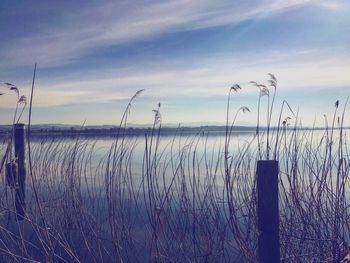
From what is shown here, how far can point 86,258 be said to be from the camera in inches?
172

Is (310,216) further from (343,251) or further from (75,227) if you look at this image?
(75,227)

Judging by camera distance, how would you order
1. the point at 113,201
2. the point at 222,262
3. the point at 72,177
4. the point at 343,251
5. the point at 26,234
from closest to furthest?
the point at 343,251
the point at 113,201
the point at 222,262
the point at 72,177
the point at 26,234

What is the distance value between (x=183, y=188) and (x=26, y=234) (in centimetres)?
246

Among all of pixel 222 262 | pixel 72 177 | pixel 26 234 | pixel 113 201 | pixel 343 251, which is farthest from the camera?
pixel 26 234

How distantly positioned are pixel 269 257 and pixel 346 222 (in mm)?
1653

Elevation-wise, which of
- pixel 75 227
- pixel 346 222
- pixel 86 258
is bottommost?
pixel 86 258

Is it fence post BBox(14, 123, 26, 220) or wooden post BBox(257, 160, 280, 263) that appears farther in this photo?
fence post BBox(14, 123, 26, 220)

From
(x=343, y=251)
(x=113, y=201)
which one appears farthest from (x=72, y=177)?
(x=343, y=251)

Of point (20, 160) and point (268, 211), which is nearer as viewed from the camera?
point (268, 211)

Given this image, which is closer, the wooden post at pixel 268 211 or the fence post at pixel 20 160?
the wooden post at pixel 268 211

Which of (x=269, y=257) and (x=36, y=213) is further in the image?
(x=36, y=213)

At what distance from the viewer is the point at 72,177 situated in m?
4.27

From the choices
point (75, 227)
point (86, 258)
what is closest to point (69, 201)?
point (75, 227)

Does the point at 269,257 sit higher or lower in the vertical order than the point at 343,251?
higher
